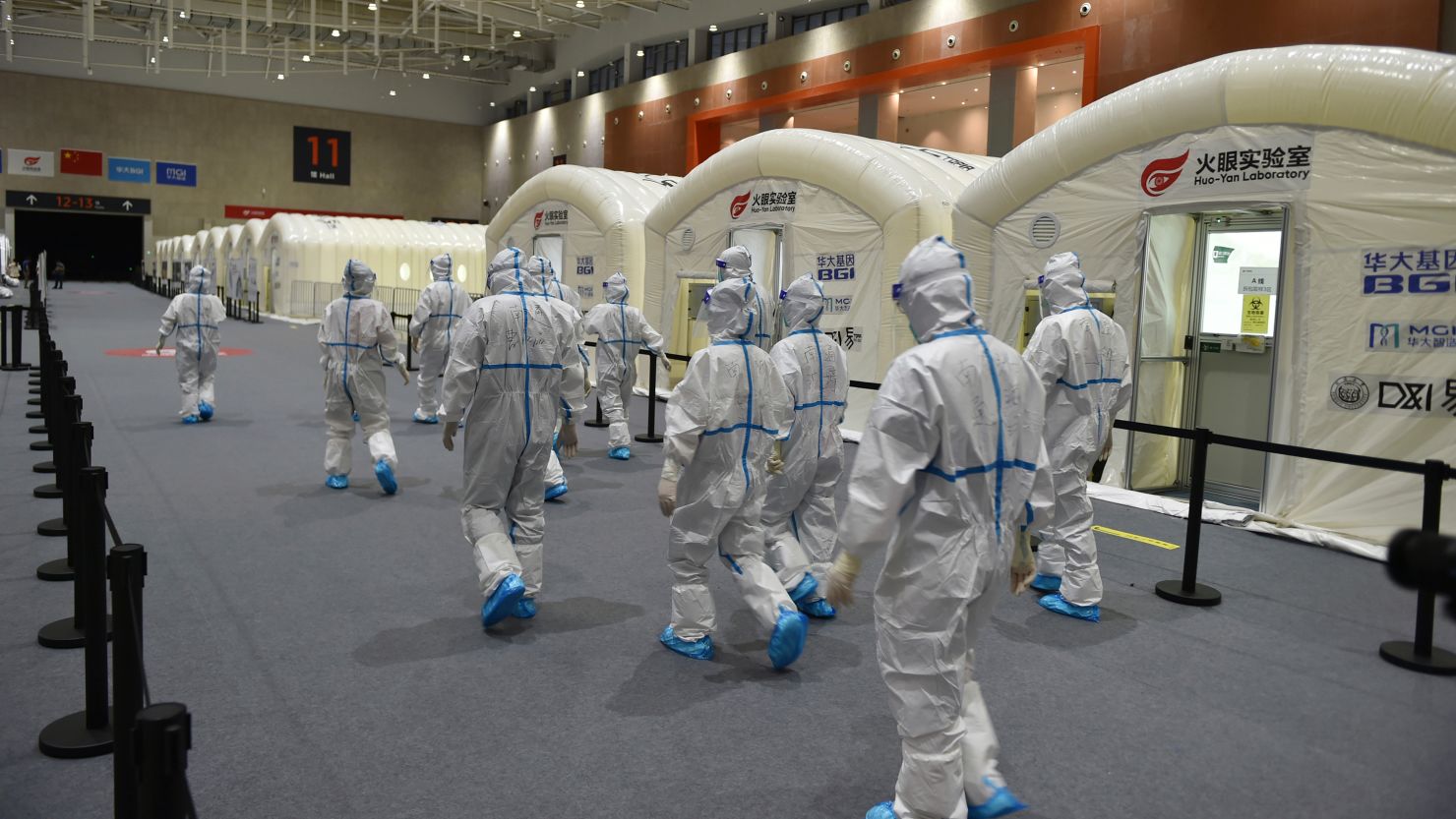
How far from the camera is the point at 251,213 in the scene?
43.6 meters

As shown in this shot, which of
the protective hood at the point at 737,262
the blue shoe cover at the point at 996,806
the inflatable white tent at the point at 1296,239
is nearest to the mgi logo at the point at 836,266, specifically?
the inflatable white tent at the point at 1296,239

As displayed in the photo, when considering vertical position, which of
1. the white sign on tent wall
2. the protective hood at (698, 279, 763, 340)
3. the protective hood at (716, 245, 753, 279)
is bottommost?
the protective hood at (698, 279, 763, 340)

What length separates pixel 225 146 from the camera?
42688mm

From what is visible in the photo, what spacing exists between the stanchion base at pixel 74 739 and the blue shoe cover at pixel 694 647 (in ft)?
7.61

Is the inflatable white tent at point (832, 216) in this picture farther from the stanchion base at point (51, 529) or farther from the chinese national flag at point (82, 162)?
the chinese national flag at point (82, 162)

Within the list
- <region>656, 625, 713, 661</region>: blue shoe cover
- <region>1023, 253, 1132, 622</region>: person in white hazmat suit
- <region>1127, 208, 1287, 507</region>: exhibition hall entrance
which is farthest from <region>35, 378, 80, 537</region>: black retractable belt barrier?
<region>1127, 208, 1287, 507</region>: exhibition hall entrance

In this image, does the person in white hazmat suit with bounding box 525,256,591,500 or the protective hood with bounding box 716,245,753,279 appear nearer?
the person in white hazmat suit with bounding box 525,256,591,500

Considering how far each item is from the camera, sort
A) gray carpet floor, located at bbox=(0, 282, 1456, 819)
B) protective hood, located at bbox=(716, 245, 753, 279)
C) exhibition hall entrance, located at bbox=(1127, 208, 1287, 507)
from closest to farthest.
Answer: gray carpet floor, located at bbox=(0, 282, 1456, 819) < protective hood, located at bbox=(716, 245, 753, 279) < exhibition hall entrance, located at bbox=(1127, 208, 1287, 507)

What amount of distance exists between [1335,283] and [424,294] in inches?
347

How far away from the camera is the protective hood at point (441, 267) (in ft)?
36.5

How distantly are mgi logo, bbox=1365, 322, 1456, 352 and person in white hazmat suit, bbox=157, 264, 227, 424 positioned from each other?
1060 cm

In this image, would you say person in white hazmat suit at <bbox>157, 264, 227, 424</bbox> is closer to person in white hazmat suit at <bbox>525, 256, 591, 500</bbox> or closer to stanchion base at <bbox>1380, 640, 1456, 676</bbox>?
person in white hazmat suit at <bbox>525, 256, 591, 500</bbox>

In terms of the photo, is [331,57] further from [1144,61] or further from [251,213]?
[1144,61]

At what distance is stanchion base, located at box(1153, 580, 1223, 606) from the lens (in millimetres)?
5848
